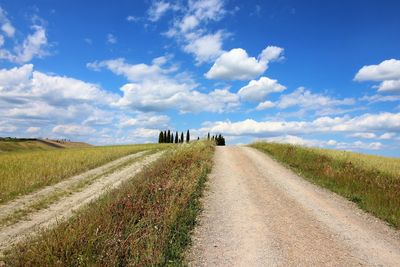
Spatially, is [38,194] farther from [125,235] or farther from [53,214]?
[125,235]

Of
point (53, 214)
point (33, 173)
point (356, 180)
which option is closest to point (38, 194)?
point (53, 214)

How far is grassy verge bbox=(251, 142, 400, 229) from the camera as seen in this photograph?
13.9 meters

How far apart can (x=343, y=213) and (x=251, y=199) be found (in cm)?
356

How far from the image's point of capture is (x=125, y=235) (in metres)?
9.08

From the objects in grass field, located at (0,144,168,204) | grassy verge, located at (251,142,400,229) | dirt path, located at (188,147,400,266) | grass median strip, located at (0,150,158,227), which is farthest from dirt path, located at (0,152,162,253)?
grassy verge, located at (251,142,400,229)

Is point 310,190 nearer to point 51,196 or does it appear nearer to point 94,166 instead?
point 51,196

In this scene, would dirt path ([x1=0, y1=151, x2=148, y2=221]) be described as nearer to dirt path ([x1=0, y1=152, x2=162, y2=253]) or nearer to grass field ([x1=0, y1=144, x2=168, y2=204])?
grass field ([x1=0, y1=144, x2=168, y2=204])

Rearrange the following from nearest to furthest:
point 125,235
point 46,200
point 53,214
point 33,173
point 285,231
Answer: point 125,235 < point 285,231 < point 53,214 < point 46,200 < point 33,173

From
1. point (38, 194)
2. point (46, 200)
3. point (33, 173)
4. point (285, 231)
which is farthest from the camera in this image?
point (33, 173)

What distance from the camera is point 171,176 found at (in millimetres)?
16891

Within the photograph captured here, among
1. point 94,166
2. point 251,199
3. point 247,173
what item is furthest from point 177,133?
point 251,199

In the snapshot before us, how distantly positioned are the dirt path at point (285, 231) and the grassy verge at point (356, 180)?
637 mm

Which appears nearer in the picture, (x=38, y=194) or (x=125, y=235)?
(x=125, y=235)

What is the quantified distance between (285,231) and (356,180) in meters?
9.42
